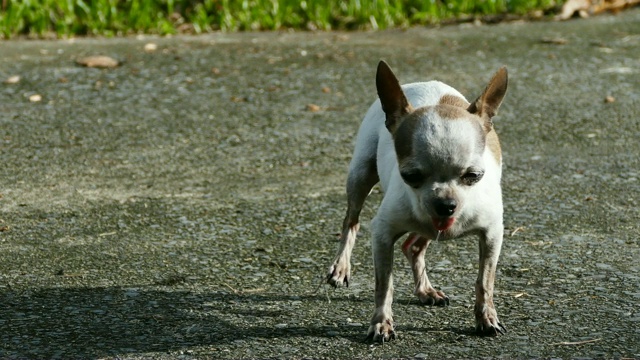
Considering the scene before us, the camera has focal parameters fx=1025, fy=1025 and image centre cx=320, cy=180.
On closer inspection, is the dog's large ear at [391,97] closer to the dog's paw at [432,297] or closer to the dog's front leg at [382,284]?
the dog's front leg at [382,284]

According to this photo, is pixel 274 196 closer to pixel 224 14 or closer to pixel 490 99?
pixel 490 99

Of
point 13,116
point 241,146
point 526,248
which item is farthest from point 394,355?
point 13,116

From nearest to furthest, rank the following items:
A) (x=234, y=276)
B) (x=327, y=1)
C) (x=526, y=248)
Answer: (x=234, y=276), (x=526, y=248), (x=327, y=1)

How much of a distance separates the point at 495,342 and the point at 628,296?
0.90 metres

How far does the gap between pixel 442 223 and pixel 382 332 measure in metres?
0.63

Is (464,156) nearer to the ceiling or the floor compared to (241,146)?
nearer to the ceiling

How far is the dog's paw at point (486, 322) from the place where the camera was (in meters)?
4.50

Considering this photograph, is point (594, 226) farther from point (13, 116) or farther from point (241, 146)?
point (13, 116)

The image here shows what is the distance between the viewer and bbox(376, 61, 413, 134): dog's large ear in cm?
432

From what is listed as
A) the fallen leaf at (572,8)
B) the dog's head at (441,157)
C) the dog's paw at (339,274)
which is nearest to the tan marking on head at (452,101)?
the dog's head at (441,157)

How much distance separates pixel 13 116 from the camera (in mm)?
8188

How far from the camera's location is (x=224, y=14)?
10.9 metres

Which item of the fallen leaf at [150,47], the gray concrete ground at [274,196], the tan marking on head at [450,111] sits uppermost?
the tan marking on head at [450,111]

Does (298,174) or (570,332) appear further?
(298,174)
